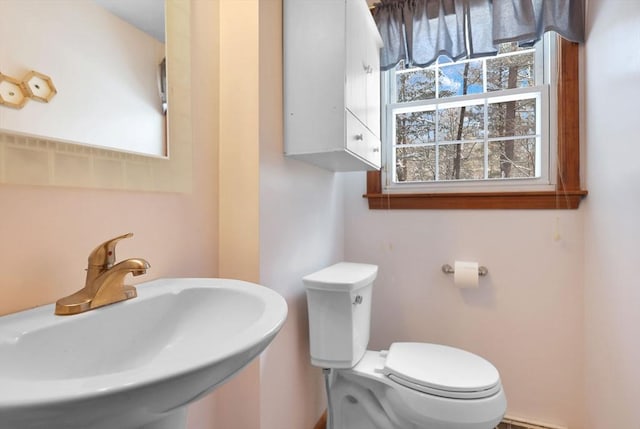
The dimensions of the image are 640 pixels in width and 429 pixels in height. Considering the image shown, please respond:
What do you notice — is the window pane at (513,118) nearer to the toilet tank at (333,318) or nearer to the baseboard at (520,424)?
the toilet tank at (333,318)

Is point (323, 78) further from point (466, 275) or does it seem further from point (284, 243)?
point (466, 275)

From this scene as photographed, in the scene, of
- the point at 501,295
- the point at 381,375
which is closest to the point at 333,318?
the point at 381,375

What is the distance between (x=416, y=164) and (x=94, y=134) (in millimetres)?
1505

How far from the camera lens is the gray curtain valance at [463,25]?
137 centimetres

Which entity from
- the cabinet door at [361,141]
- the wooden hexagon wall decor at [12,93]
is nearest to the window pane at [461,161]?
the cabinet door at [361,141]

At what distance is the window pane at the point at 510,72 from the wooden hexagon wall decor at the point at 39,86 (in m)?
1.79

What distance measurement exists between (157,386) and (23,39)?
2.18ft

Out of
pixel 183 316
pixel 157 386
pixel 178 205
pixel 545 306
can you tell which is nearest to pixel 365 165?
pixel 178 205

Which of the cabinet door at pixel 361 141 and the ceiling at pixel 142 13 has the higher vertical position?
the ceiling at pixel 142 13

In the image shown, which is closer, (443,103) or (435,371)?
(435,371)

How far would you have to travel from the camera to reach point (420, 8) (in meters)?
1.58

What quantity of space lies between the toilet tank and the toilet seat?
0.56 ft

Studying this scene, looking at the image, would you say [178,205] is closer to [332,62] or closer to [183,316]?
[183,316]

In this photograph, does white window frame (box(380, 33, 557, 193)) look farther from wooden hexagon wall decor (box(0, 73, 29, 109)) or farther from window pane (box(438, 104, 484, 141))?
wooden hexagon wall decor (box(0, 73, 29, 109))
